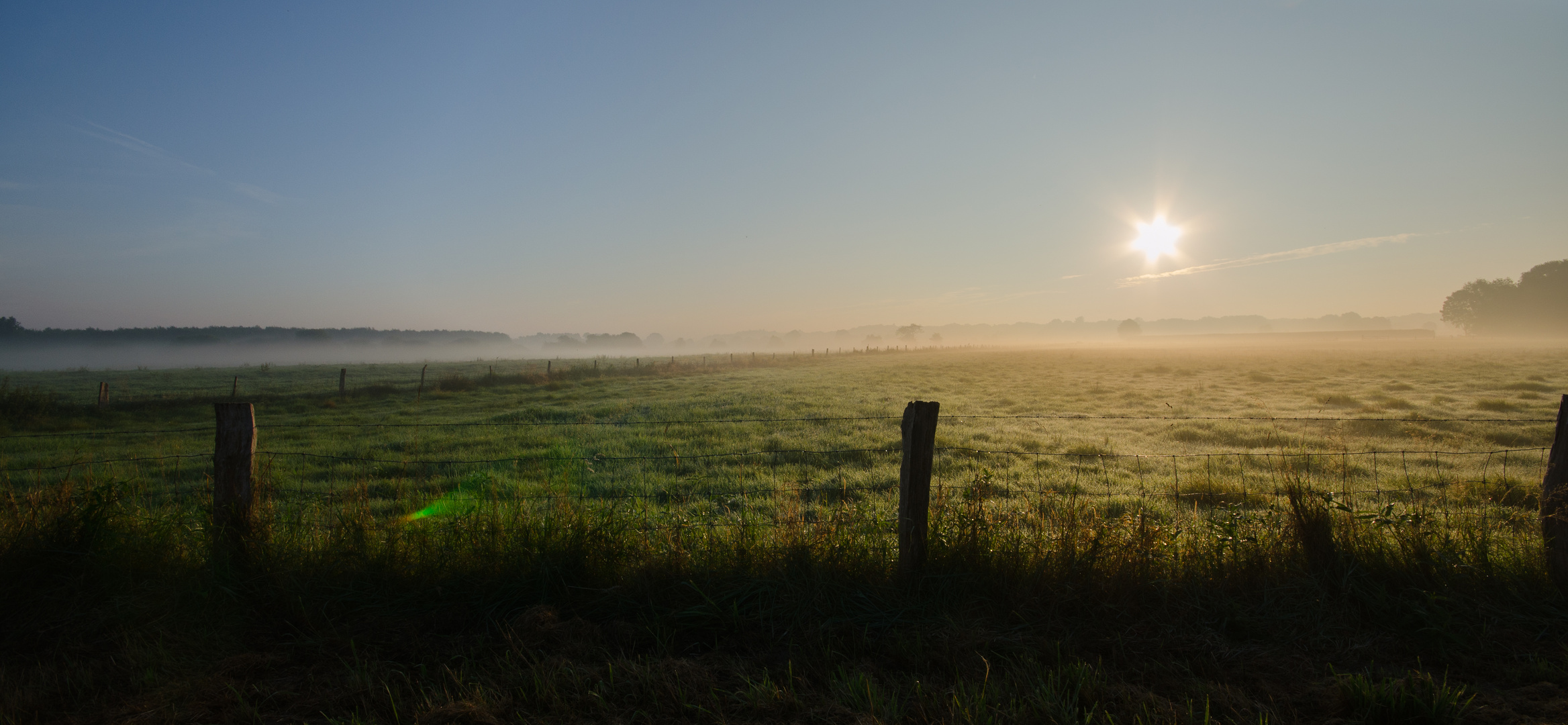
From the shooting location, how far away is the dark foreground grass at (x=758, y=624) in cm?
331

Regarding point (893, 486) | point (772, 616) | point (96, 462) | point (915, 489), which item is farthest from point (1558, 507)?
point (96, 462)

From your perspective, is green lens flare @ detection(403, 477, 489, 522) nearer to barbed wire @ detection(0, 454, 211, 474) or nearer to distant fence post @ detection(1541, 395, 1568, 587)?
barbed wire @ detection(0, 454, 211, 474)

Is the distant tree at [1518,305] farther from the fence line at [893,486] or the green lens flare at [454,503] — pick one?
the green lens flare at [454,503]

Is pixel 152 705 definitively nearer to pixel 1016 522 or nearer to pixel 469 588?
pixel 469 588

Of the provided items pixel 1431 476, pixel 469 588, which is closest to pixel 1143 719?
pixel 469 588

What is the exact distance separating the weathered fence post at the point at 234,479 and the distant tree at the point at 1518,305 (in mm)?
137821

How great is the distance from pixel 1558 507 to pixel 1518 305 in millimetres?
135238

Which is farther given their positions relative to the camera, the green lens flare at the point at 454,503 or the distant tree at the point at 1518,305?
the distant tree at the point at 1518,305

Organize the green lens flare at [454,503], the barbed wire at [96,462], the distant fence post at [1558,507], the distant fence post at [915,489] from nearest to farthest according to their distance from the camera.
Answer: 1. the distant fence post at [1558,507]
2. the distant fence post at [915,489]
3. the green lens flare at [454,503]
4. the barbed wire at [96,462]

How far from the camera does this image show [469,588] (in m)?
4.50

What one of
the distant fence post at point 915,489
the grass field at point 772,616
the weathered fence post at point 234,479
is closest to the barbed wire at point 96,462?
the grass field at point 772,616

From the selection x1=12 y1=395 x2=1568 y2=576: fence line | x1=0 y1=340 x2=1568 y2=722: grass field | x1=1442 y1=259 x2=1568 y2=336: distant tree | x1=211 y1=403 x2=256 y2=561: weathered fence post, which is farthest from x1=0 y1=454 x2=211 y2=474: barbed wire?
x1=1442 y1=259 x2=1568 y2=336: distant tree

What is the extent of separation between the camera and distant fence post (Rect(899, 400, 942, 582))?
448cm

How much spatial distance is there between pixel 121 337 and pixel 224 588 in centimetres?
23218
